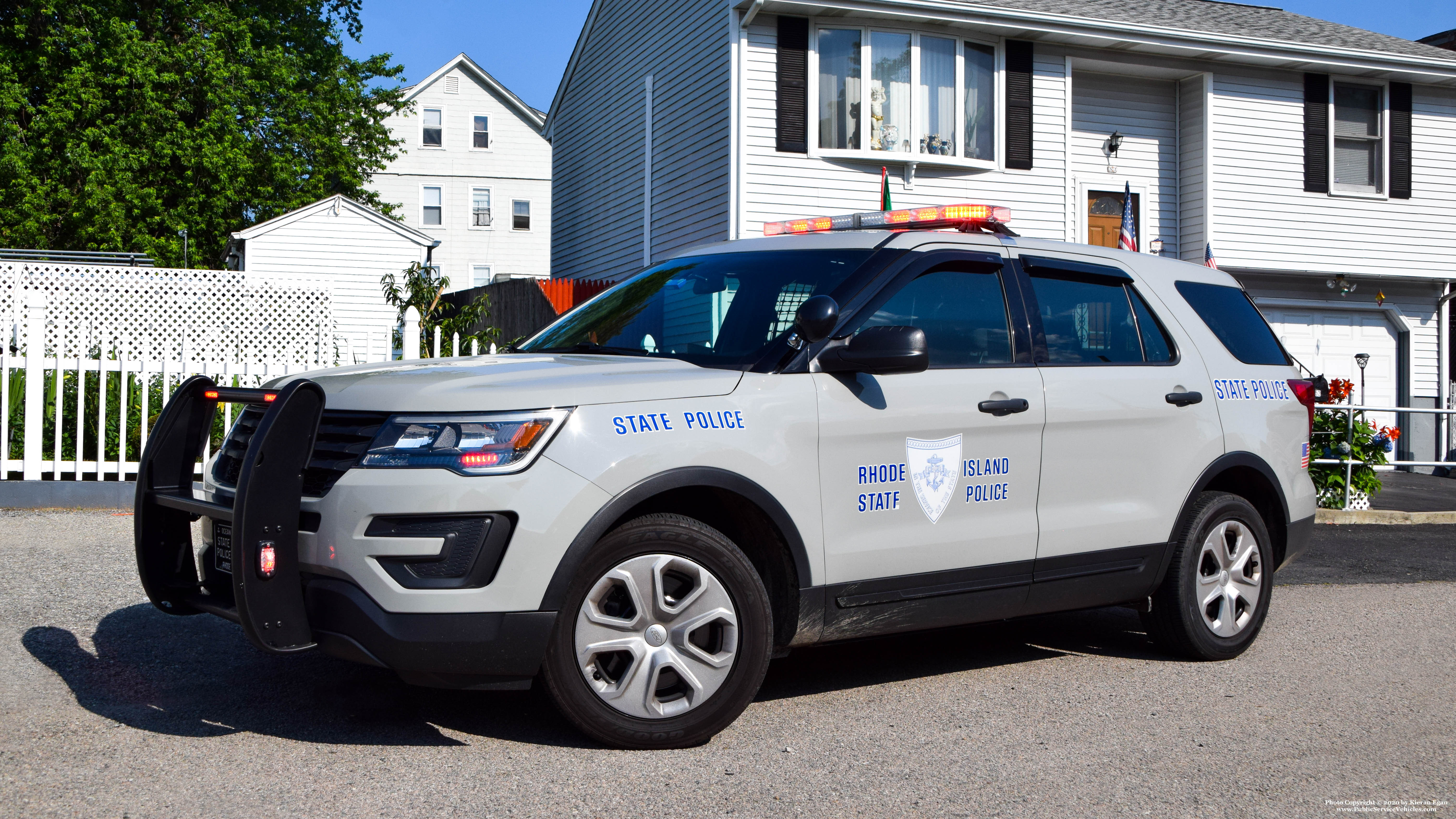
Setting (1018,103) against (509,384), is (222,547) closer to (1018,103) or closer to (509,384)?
(509,384)

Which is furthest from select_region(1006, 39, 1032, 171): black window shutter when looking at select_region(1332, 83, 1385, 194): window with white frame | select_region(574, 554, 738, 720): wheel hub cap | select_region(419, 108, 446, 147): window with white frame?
select_region(419, 108, 446, 147): window with white frame

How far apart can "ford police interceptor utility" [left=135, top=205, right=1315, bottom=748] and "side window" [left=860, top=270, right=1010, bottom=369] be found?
13 mm

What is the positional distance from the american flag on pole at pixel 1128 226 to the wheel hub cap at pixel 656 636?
4.51 m

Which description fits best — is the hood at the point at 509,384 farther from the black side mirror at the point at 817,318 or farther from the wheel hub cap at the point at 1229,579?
the wheel hub cap at the point at 1229,579

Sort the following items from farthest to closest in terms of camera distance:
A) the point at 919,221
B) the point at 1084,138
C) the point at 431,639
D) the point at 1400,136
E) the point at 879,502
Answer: the point at 1400,136 → the point at 1084,138 → the point at 919,221 → the point at 879,502 → the point at 431,639

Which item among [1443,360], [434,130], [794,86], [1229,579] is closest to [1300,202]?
[1443,360]

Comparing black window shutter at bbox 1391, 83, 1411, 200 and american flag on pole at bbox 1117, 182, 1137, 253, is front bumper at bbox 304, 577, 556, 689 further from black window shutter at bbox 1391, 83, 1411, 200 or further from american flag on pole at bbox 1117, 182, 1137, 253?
black window shutter at bbox 1391, 83, 1411, 200

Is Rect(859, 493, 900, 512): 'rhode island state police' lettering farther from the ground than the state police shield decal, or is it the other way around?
the state police shield decal

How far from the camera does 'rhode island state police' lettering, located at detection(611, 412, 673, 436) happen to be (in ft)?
12.6

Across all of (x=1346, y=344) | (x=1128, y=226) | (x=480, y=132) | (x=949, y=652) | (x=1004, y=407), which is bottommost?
(x=949, y=652)

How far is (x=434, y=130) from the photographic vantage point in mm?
38188

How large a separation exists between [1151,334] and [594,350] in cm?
248

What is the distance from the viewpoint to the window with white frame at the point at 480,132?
38.2m

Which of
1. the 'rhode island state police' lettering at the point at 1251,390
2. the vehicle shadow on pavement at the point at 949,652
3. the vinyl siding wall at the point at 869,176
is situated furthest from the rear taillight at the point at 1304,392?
the vinyl siding wall at the point at 869,176
